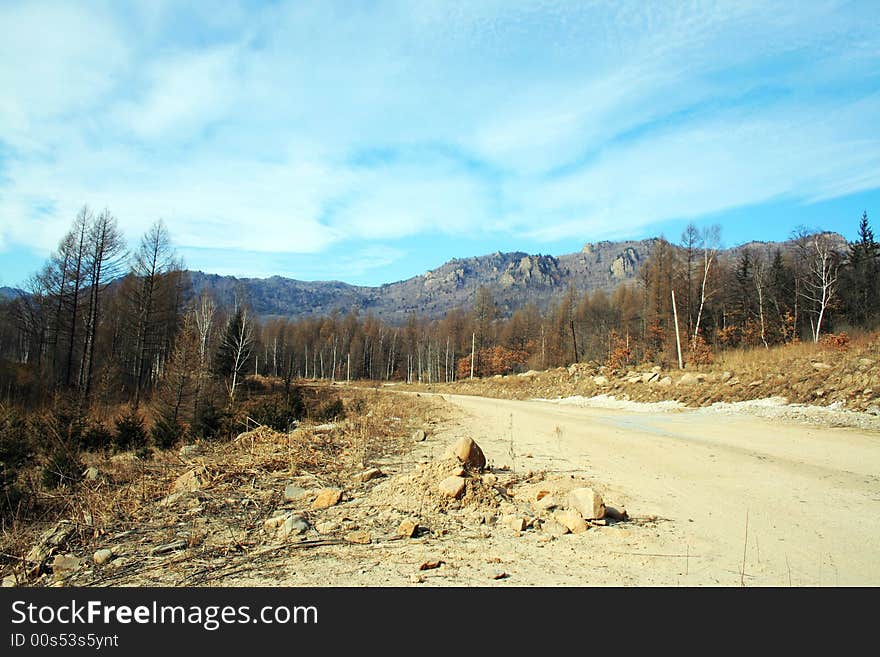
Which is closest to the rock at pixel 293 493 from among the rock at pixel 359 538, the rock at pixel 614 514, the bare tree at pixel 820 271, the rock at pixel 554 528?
the rock at pixel 359 538

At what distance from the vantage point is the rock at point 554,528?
511 centimetres

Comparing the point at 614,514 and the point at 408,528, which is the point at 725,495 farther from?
the point at 408,528

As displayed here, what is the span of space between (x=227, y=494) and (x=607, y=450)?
7771mm

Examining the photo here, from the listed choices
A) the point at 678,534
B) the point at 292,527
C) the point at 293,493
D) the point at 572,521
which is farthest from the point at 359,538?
the point at 678,534

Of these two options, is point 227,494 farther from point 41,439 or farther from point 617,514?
point 41,439

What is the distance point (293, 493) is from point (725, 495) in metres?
6.16

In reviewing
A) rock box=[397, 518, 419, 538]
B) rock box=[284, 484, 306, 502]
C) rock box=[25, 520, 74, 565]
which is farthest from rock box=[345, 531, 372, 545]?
rock box=[25, 520, 74, 565]

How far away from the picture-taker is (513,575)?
4.02 metres

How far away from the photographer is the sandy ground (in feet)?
13.2

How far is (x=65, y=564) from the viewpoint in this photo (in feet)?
15.1

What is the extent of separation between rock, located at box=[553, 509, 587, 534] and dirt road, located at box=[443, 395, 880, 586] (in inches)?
6.5

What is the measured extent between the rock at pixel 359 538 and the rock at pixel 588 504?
2.39 m

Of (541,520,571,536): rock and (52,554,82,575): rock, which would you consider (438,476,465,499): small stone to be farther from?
(52,554,82,575): rock
